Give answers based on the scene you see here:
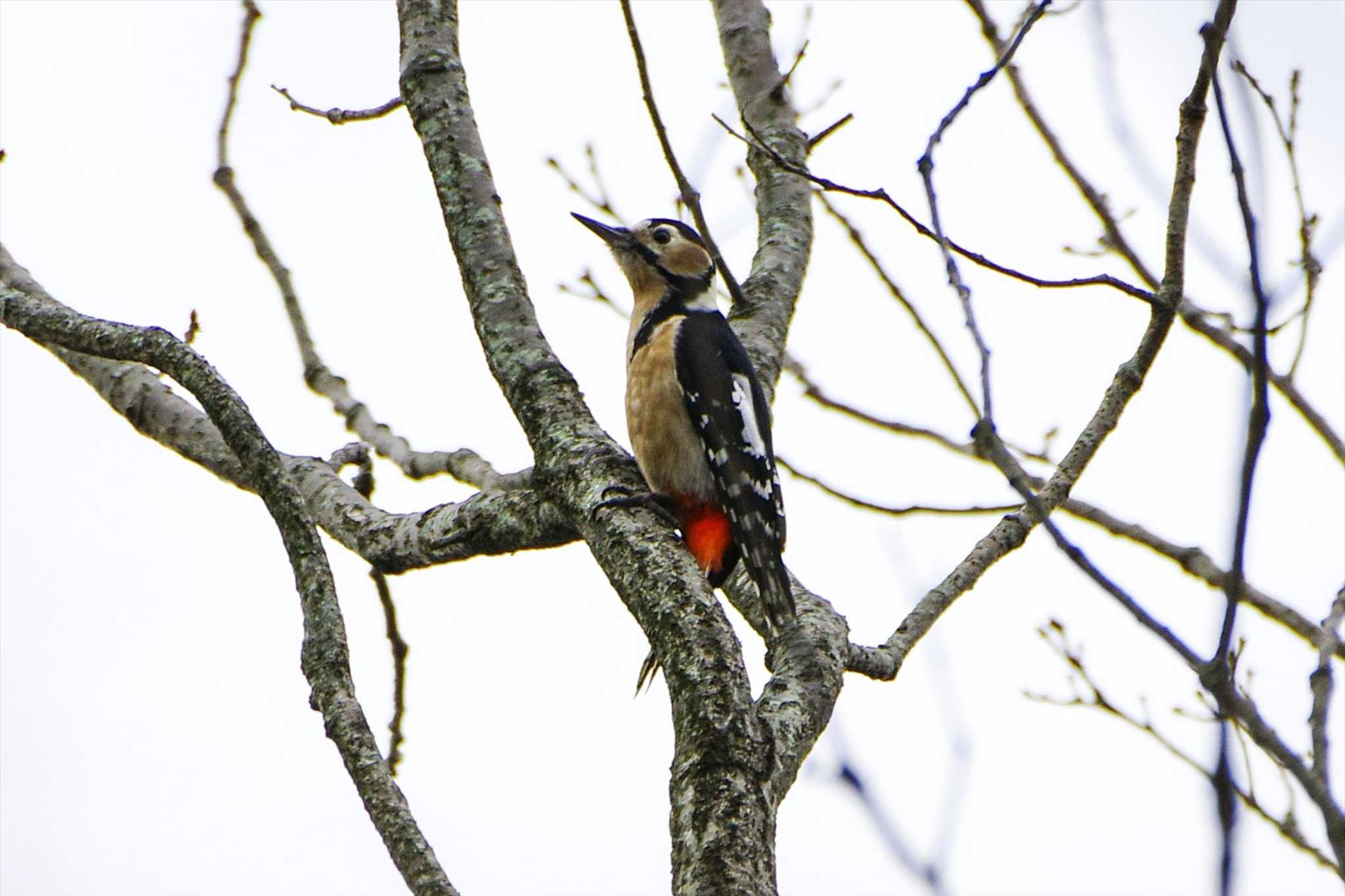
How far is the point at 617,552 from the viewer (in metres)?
2.52

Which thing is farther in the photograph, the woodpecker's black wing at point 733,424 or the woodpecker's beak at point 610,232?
the woodpecker's beak at point 610,232

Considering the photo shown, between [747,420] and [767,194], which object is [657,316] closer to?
[767,194]

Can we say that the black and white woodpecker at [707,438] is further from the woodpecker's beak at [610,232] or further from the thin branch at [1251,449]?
the thin branch at [1251,449]

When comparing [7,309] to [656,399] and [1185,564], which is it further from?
[1185,564]

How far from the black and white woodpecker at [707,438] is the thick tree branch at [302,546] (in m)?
1.36

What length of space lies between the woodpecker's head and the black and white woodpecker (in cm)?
44

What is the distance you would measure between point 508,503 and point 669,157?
3.82 ft

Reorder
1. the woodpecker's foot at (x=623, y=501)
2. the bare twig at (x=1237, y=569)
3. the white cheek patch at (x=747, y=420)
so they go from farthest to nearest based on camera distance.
Answer: the white cheek patch at (x=747, y=420) < the woodpecker's foot at (x=623, y=501) < the bare twig at (x=1237, y=569)

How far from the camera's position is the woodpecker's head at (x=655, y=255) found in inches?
205

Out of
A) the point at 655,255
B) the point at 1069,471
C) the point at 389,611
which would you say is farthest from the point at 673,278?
the point at 1069,471

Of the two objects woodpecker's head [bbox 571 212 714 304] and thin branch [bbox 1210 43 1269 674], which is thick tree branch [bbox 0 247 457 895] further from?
woodpecker's head [bbox 571 212 714 304]

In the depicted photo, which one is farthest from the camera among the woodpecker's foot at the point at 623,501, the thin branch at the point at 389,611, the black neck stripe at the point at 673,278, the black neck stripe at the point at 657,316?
the black neck stripe at the point at 673,278

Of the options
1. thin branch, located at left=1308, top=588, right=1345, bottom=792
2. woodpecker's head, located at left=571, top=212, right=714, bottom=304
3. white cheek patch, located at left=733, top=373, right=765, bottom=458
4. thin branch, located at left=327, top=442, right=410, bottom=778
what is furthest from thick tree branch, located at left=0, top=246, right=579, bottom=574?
woodpecker's head, located at left=571, top=212, right=714, bottom=304

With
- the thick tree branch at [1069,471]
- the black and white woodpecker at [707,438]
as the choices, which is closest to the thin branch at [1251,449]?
the thick tree branch at [1069,471]
